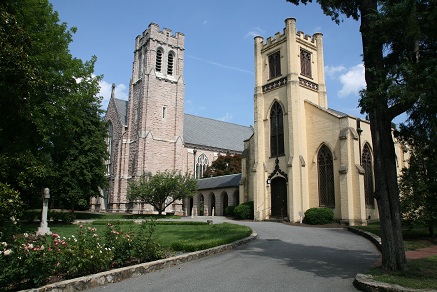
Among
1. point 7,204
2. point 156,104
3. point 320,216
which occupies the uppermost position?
point 156,104

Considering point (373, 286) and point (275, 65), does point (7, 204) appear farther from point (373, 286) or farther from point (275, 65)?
point (275, 65)

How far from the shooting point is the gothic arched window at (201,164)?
52656mm

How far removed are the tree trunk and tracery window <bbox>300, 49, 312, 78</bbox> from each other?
1924cm

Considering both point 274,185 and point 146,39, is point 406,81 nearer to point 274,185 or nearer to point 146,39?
point 274,185

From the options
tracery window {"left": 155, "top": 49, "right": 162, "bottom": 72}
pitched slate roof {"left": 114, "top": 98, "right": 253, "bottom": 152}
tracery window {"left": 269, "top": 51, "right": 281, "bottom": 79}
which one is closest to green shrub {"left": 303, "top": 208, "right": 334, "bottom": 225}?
tracery window {"left": 269, "top": 51, "right": 281, "bottom": 79}

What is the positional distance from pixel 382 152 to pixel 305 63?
21.2m

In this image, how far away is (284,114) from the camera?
87.0 feet

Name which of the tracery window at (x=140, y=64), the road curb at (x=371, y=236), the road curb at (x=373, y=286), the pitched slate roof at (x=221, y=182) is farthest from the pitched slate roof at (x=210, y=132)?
the road curb at (x=373, y=286)

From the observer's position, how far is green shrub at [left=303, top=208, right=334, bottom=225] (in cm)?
2250

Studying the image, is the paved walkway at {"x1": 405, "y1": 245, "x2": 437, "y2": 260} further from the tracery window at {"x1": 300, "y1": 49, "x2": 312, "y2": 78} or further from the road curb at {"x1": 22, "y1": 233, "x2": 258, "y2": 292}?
the tracery window at {"x1": 300, "y1": 49, "x2": 312, "y2": 78}

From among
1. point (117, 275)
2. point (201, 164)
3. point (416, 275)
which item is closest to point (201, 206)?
point (201, 164)

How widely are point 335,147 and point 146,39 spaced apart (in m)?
35.2

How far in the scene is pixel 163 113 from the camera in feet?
155

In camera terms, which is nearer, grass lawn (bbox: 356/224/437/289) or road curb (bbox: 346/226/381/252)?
grass lawn (bbox: 356/224/437/289)
